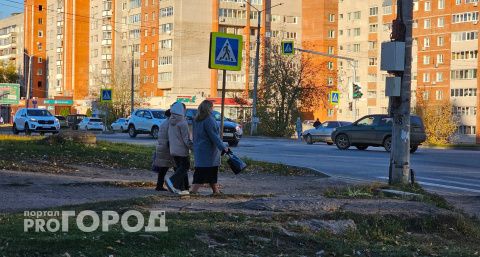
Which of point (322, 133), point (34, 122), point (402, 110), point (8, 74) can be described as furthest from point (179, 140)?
point (8, 74)

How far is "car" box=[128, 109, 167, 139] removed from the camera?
1577 inches

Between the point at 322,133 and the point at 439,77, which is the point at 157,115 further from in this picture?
the point at 439,77

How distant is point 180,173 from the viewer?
1195 cm

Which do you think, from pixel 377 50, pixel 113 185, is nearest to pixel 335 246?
pixel 113 185

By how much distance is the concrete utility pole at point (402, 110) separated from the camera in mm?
13258

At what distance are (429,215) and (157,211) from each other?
3.66 m

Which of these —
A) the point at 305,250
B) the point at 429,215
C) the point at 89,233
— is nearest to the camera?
the point at 89,233

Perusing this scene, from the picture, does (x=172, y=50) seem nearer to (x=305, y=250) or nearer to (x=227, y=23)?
(x=227, y=23)

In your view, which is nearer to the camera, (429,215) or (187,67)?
(429,215)

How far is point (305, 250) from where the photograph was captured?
23.6 ft

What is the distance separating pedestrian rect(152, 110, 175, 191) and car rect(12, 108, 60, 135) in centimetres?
2877

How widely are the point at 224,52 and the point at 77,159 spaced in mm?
5643

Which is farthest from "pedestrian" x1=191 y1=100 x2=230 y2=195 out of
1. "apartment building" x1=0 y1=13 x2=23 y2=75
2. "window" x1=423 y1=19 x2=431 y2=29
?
"apartment building" x1=0 y1=13 x2=23 y2=75

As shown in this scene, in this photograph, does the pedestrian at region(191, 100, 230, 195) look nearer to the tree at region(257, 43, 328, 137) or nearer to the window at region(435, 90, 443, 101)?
the tree at region(257, 43, 328, 137)
